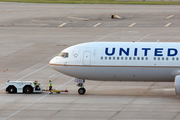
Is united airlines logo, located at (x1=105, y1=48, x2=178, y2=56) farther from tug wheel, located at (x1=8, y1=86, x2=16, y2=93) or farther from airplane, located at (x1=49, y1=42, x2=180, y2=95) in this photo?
tug wheel, located at (x1=8, y1=86, x2=16, y2=93)

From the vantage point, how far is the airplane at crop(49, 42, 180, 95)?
37031 mm

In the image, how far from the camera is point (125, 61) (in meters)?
37.3

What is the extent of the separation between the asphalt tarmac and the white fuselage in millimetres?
2059

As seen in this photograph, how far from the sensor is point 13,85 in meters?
39.0

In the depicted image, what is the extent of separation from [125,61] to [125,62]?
0.10m

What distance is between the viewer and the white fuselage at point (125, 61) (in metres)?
37.0

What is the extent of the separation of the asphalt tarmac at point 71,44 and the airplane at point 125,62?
6.71 ft

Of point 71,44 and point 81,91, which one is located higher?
point 71,44

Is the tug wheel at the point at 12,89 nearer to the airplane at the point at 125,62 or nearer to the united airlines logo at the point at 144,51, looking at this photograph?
the airplane at the point at 125,62

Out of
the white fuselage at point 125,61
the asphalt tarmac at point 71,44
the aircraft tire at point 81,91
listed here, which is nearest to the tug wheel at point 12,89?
the asphalt tarmac at point 71,44

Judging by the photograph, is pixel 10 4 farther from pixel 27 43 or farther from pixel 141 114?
pixel 141 114

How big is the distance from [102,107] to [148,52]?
23.5 ft

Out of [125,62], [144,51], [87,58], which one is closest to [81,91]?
[87,58]

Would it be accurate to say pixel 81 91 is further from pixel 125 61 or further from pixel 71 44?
pixel 71 44
